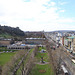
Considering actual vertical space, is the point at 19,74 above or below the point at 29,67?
below

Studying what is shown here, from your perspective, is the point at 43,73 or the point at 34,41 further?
the point at 34,41

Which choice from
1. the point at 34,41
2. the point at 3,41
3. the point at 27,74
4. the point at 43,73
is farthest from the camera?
the point at 34,41

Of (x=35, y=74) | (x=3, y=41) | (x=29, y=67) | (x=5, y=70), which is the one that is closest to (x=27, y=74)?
(x=29, y=67)

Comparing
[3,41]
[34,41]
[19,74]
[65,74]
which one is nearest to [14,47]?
[3,41]

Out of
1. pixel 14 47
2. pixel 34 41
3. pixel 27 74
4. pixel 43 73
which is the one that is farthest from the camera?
pixel 34 41

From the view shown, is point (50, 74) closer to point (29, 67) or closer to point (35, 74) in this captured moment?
point (35, 74)

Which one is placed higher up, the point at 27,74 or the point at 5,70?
the point at 5,70

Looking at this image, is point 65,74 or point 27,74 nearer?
point 27,74

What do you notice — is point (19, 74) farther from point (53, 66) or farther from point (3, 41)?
point (3, 41)

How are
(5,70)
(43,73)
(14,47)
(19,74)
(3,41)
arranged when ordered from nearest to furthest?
(5,70), (19,74), (43,73), (14,47), (3,41)
